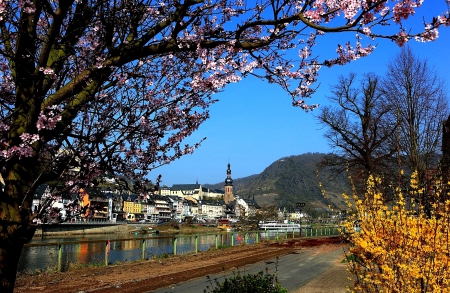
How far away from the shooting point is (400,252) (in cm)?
531

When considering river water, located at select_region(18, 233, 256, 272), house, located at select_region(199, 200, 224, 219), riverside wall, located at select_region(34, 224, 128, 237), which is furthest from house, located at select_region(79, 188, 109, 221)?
house, located at select_region(199, 200, 224, 219)

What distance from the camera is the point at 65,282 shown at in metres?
13.1

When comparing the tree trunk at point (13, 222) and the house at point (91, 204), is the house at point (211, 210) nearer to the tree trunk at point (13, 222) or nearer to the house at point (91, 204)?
the house at point (91, 204)

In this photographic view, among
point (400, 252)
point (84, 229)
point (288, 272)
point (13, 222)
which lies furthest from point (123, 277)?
point (84, 229)

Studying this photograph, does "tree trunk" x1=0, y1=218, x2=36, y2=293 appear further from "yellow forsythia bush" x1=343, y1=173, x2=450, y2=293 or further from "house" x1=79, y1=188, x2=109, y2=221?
"yellow forsythia bush" x1=343, y1=173, x2=450, y2=293

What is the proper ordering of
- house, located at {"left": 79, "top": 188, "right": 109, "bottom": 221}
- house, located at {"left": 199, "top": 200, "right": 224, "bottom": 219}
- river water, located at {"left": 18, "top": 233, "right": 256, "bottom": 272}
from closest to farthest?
house, located at {"left": 79, "top": 188, "right": 109, "bottom": 221}
river water, located at {"left": 18, "top": 233, "right": 256, "bottom": 272}
house, located at {"left": 199, "top": 200, "right": 224, "bottom": 219}

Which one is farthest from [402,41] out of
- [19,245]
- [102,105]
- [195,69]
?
[19,245]

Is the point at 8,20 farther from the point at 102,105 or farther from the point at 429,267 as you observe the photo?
the point at 429,267

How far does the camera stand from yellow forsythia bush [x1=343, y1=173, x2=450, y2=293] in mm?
5199

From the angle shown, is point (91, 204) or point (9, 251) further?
point (91, 204)

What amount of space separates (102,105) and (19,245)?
6.45 feet

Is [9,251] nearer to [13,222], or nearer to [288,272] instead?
[13,222]

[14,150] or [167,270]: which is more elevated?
[14,150]

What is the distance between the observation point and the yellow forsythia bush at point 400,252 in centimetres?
520
